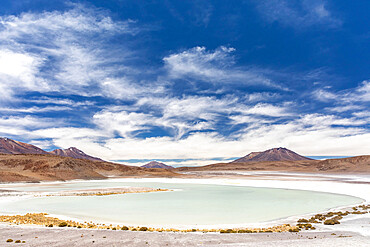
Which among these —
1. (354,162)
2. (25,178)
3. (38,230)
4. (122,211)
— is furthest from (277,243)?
(354,162)

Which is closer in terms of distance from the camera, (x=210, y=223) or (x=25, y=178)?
(x=210, y=223)

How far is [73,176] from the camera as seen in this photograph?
305ft

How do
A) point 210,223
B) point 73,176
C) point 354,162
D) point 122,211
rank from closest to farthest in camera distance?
point 210,223 → point 122,211 → point 73,176 → point 354,162

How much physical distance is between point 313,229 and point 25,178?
81178 millimetres

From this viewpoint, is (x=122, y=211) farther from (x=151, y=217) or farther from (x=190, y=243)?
(x=190, y=243)

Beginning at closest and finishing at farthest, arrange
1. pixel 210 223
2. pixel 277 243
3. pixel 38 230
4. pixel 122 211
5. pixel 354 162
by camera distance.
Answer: pixel 277 243 → pixel 38 230 → pixel 210 223 → pixel 122 211 → pixel 354 162

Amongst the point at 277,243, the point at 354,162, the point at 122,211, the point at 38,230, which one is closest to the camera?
the point at 277,243

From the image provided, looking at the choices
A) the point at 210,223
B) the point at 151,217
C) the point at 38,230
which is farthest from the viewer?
the point at 151,217

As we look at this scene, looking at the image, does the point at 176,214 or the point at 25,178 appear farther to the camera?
the point at 25,178

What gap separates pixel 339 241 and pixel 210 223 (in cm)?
893

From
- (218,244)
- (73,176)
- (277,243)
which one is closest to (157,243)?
(218,244)

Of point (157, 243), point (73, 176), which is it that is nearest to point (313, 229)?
point (157, 243)

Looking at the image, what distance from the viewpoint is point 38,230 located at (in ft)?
47.1

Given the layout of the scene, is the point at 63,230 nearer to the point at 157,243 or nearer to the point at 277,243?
the point at 157,243
